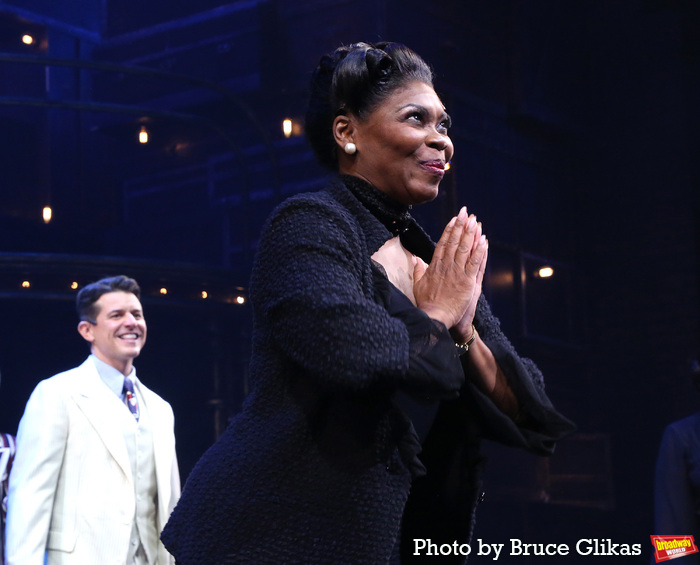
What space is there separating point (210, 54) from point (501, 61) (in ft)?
7.04

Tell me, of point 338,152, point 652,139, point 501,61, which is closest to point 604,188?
point 652,139

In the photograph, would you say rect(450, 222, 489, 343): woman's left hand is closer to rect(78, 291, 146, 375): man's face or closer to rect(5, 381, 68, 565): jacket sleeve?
rect(5, 381, 68, 565): jacket sleeve

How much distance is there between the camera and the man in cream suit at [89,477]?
342cm

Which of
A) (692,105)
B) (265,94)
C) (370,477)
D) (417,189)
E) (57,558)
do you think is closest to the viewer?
(370,477)

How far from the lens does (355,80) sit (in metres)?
1.40

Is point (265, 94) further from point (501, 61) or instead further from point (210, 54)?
point (501, 61)

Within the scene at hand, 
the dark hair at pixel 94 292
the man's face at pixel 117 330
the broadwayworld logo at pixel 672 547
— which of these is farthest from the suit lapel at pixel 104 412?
the broadwayworld logo at pixel 672 547

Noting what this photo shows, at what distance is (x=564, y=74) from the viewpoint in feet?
21.1

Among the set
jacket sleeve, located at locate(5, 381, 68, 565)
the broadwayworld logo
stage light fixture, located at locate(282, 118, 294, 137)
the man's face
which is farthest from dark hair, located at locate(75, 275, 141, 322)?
stage light fixture, located at locate(282, 118, 294, 137)

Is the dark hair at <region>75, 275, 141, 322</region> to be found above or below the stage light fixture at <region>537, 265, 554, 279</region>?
below

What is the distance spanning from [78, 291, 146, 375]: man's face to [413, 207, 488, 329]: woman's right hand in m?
2.89

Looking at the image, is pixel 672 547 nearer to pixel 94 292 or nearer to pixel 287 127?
pixel 94 292

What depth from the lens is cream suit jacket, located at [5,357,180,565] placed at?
11.2 feet

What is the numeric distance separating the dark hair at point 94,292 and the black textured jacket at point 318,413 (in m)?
3.20
